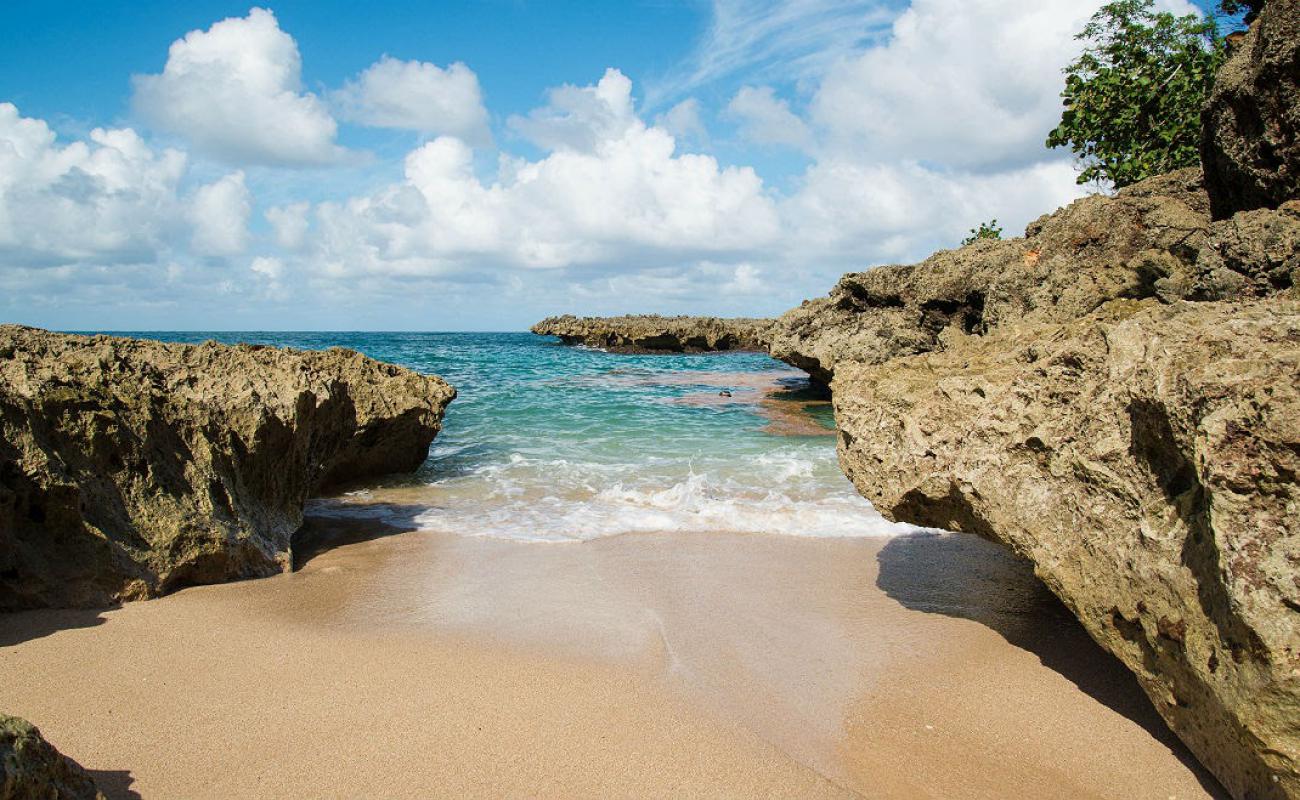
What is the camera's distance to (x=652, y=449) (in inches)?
489

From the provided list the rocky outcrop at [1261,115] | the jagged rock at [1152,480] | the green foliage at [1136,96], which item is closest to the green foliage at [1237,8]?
the green foliage at [1136,96]

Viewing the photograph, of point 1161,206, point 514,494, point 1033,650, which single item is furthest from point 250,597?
point 1161,206

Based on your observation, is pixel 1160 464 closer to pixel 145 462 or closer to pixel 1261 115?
pixel 1261 115

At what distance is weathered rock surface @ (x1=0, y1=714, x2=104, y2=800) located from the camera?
2094 millimetres

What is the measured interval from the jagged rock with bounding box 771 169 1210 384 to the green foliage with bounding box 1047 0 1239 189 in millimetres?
3984

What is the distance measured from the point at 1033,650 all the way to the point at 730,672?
1.84 metres

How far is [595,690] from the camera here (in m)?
3.99

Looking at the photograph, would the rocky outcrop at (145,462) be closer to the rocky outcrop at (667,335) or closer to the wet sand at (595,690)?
the wet sand at (595,690)

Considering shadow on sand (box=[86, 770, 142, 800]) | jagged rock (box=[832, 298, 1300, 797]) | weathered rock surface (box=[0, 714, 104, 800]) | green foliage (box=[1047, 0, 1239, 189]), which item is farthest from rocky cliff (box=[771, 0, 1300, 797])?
green foliage (box=[1047, 0, 1239, 189])

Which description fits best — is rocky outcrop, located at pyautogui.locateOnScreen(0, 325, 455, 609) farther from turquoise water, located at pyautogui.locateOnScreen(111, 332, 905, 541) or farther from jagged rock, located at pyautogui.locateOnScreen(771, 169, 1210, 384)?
jagged rock, located at pyautogui.locateOnScreen(771, 169, 1210, 384)

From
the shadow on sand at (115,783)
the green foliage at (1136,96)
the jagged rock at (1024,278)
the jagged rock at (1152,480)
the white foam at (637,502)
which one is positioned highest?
the green foliage at (1136,96)

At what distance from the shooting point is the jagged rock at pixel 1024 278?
626cm

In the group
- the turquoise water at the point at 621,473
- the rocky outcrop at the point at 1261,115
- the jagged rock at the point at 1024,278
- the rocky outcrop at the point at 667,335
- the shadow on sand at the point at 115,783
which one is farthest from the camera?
the rocky outcrop at the point at 667,335

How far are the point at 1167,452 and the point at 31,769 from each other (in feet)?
13.7
